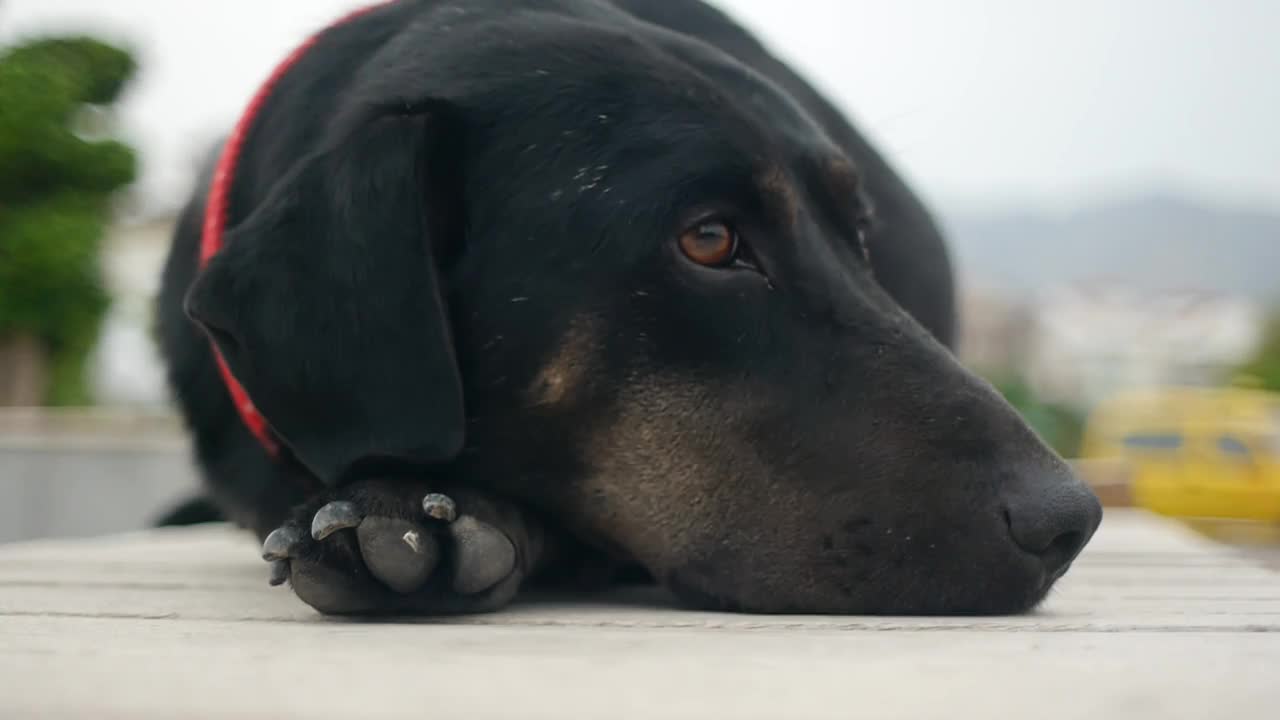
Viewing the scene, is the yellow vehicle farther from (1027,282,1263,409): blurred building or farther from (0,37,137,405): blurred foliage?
(1027,282,1263,409): blurred building

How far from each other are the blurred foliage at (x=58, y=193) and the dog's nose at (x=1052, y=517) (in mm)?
4789

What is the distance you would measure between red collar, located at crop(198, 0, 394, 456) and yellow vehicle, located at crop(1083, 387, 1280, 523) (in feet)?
32.1

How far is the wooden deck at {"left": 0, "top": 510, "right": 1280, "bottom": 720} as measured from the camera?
45.1 inches

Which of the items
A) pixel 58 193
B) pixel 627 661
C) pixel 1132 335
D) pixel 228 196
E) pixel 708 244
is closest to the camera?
pixel 627 661

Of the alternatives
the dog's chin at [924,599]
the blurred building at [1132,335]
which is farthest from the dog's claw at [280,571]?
the blurred building at [1132,335]

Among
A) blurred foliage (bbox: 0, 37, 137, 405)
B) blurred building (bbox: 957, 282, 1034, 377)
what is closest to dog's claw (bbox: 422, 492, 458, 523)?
blurred foliage (bbox: 0, 37, 137, 405)

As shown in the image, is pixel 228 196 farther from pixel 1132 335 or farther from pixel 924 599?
pixel 1132 335

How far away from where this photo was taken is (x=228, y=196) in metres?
2.65

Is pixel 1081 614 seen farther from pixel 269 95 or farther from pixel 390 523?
pixel 269 95

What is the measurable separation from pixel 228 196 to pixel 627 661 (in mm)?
1618

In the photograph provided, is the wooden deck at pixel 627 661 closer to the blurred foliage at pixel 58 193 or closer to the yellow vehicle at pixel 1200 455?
the blurred foliage at pixel 58 193

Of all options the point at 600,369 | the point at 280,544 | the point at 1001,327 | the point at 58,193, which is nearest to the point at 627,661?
the point at 280,544

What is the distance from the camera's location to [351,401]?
206cm

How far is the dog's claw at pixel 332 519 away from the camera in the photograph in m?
1.83
